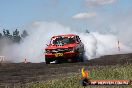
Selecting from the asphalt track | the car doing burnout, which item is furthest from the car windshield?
the asphalt track

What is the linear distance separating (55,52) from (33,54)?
24256 millimetres

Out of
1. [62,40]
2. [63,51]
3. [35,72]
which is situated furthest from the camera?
[62,40]

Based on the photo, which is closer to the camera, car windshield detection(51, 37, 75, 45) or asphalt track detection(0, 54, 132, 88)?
asphalt track detection(0, 54, 132, 88)

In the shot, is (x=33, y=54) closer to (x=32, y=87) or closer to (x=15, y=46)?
(x=15, y=46)

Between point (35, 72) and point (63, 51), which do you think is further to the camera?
point (63, 51)

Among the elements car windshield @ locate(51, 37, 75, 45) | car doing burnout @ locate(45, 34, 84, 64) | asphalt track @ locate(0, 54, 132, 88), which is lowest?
asphalt track @ locate(0, 54, 132, 88)

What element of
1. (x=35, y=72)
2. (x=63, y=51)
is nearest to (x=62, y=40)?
(x=63, y=51)

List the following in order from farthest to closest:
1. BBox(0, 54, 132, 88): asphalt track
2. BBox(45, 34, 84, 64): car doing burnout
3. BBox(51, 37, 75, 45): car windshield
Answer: BBox(51, 37, 75, 45): car windshield
BBox(45, 34, 84, 64): car doing burnout
BBox(0, 54, 132, 88): asphalt track

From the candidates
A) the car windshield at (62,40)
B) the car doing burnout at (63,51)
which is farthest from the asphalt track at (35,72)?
the car windshield at (62,40)

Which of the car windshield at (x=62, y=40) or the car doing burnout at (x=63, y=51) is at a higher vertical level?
the car windshield at (x=62, y=40)

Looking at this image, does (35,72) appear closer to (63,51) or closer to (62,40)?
(63,51)

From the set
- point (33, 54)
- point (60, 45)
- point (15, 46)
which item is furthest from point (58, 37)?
point (15, 46)

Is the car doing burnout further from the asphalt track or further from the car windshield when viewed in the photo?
the asphalt track

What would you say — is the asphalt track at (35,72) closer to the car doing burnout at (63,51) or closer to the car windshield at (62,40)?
the car doing burnout at (63,51)
